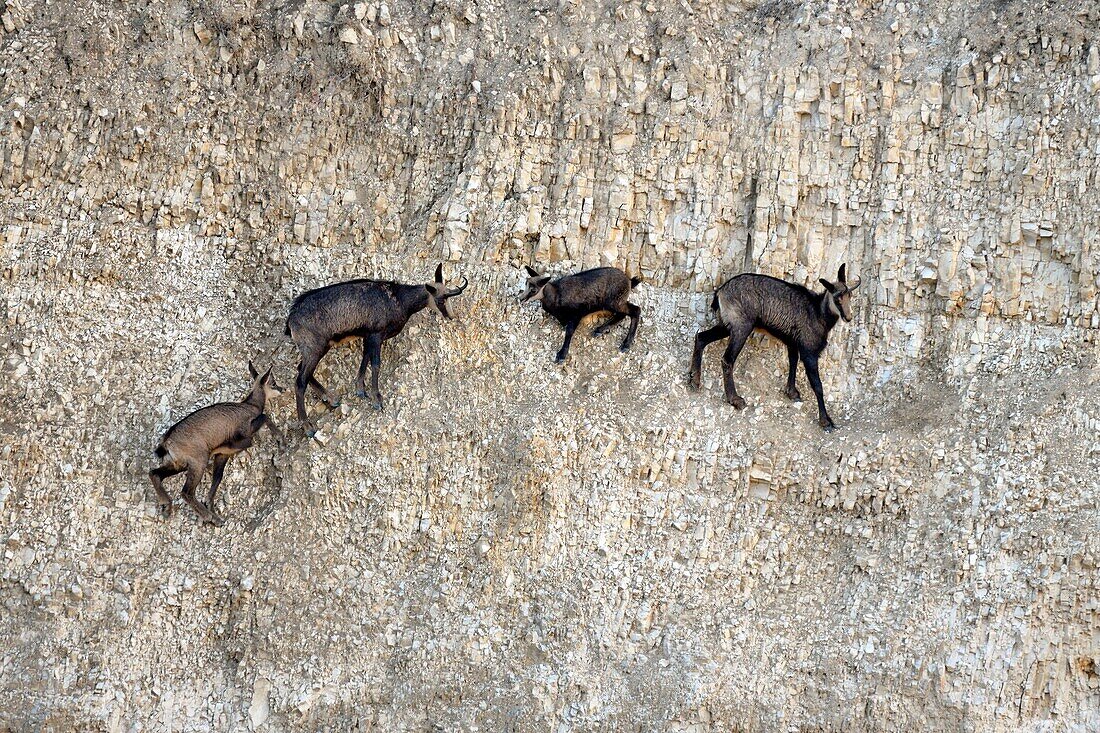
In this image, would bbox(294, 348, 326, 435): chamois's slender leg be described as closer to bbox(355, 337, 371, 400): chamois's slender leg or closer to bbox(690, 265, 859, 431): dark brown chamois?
bbox(355, 337, 371, 400): chamois's slender leg

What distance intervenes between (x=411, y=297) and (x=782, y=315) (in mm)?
3831

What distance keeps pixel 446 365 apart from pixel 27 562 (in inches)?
181

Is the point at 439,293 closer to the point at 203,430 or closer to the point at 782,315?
the point at 203,430

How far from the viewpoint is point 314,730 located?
12.4 metres

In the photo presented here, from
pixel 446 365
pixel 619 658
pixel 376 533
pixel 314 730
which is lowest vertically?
pixel 314 730

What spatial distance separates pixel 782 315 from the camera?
43.1 ft

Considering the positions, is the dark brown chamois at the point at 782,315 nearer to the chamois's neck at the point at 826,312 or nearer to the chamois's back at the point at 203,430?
the chamois's neck at the point at 826,312

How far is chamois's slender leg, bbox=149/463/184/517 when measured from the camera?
41.2 feet

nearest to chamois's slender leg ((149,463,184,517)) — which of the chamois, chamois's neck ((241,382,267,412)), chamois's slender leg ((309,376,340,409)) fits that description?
the chamois

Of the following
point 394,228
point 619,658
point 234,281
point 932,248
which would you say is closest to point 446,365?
point 394,228

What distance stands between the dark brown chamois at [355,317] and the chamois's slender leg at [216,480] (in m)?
0.89

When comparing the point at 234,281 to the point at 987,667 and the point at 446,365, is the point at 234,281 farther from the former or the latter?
the point at 987,667

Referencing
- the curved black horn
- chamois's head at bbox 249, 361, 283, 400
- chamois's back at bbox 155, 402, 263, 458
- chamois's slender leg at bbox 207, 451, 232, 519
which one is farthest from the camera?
the curved black horn

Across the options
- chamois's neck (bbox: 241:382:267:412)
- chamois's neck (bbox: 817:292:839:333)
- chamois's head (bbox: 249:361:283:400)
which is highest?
chamois's neck (bbox: 817:292:839:333)
